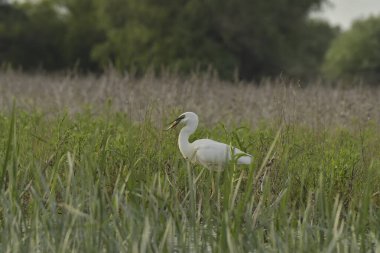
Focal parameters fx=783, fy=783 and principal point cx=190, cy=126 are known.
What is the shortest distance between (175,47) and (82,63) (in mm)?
7952

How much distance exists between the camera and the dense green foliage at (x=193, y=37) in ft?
84.8

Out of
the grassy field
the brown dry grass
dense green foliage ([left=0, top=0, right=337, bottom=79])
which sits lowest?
the grassy field

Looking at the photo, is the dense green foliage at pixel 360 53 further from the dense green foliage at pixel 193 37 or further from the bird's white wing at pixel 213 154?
the bird's white wing at pixel 213 154

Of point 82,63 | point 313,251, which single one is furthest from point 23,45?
point 313,251

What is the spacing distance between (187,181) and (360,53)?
21402 mm

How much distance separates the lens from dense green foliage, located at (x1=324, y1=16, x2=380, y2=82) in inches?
1038

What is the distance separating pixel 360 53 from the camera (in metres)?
26.5

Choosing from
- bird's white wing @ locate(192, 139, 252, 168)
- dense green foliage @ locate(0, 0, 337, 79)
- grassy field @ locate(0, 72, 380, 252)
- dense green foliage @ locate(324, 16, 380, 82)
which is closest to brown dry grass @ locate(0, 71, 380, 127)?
grassy field @ locate(0, 72, 380, 252)

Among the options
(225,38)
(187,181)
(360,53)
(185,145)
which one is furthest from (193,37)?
(187,181)

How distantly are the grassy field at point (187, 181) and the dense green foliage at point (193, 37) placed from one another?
1333 centimetres

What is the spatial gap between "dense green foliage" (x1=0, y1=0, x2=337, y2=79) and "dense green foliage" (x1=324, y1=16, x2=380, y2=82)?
173 cm

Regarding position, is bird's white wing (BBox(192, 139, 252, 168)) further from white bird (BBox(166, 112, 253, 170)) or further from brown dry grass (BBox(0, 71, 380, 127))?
brown dry grass (BBox(0, 71, 380, 127))

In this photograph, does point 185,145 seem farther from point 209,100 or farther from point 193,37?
point 193,37

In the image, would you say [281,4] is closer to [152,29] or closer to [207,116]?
[152,29]
